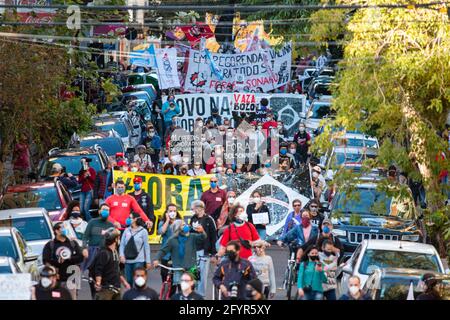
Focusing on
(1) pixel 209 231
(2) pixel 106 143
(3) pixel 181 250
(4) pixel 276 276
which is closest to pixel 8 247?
(3) pixel 181 250

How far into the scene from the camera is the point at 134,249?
19609 millimetres

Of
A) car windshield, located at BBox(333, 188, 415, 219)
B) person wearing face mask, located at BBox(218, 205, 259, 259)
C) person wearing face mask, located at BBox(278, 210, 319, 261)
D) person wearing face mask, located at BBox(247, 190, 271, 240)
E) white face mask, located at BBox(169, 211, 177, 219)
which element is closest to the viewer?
person wearing face mask, located at BBox(218, 205, 259, 259)

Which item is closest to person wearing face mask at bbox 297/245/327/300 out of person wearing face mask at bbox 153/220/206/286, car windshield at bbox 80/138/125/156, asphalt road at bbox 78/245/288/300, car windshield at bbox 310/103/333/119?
person wearing face mask at bbox 153/220/206/286

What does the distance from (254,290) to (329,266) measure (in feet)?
9.77

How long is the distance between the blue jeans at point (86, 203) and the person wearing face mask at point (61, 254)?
27.6 feet

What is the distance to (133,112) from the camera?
45.9 meters

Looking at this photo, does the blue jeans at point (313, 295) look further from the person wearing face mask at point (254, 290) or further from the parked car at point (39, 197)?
the parked car at point (39, 197)

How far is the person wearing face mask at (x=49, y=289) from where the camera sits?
15.9 m

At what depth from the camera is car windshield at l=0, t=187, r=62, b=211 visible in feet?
82.4

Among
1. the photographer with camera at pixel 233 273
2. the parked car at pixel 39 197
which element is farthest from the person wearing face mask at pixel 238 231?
the parked car at pixel 39 197

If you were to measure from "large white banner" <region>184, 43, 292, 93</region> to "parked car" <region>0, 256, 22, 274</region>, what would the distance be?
23.0 metres

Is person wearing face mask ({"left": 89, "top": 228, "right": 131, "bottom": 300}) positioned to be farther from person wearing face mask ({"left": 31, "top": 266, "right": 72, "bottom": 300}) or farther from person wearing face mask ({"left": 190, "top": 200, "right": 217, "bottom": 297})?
person wearing face mask ({"left": 31, "top": 266, "right": 72, "bottom": 300})
